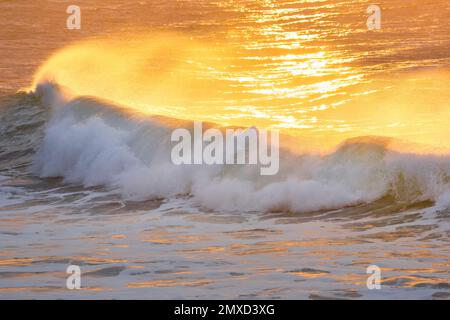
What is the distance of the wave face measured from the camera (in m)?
15.3

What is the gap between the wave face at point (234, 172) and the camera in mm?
15273

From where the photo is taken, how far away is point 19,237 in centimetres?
1396

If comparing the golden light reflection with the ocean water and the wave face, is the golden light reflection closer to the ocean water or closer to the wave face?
the ocean water

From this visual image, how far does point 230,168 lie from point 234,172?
18 cm

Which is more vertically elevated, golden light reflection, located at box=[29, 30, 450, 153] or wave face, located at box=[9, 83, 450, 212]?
golden light reflection, located at box=[29, 30, 450, 153]

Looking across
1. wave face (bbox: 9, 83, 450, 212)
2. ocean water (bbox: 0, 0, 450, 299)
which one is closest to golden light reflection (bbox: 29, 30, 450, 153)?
ocean water (bbox: 0, 0, 450, 299)

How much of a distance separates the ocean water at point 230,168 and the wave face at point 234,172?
0.03 metres

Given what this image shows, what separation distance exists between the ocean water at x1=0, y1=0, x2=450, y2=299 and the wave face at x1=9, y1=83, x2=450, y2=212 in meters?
0.03

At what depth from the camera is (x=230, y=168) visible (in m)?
17.1

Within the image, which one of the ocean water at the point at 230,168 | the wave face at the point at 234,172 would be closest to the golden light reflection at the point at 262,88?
the ocean water at the point at 230,168

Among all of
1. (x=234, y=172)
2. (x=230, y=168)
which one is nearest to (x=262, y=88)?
(x=230, y=168)

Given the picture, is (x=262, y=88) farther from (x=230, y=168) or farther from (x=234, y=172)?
→ (x=234, y=172)
